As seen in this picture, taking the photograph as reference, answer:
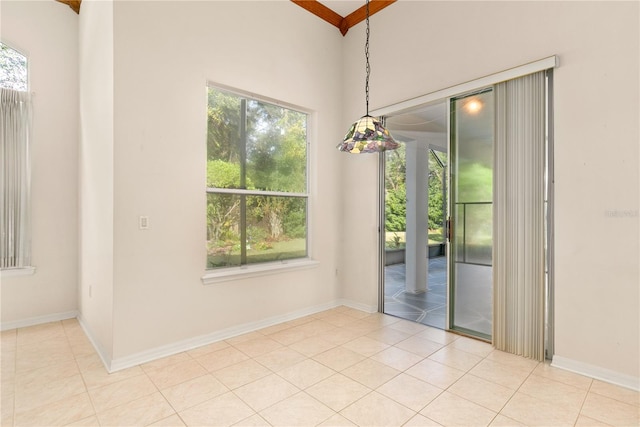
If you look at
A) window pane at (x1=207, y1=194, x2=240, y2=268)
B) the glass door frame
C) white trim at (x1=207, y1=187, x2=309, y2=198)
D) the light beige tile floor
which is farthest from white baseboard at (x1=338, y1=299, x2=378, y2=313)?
window pane at (x1=207, y1=194, x2=240, y2=268)

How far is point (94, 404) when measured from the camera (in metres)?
2.18

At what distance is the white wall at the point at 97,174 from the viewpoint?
8.97 ft

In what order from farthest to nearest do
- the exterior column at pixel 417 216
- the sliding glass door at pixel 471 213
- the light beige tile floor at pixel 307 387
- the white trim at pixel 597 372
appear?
the exterior column at pixel 417 216 < the sliding glass door at pixel 471 213 < the white trim at pixel 597 372 < the light beige tile floor at pixel 307 387

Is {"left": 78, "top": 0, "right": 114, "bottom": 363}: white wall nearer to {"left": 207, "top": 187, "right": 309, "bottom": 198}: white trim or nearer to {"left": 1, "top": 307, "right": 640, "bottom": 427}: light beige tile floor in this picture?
{"left": 1, "top": 307, "right": 640, "bottom": 427}: light beige tile floor

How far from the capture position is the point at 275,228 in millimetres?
3902

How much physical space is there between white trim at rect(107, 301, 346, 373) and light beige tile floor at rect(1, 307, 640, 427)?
0.23 ft

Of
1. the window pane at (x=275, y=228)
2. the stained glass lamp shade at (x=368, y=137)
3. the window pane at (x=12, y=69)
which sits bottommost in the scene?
the window pane at (x=275, y=228)

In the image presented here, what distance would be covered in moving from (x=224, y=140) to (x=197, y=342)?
2068mm

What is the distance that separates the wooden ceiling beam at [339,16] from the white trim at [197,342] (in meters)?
3.87

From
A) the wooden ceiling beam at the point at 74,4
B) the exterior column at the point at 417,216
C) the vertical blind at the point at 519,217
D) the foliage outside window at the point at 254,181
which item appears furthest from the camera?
the exterior column at the point at 417,216

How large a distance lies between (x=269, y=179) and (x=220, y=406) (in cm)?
238

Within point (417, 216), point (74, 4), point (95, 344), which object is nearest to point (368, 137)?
point (417, 216)

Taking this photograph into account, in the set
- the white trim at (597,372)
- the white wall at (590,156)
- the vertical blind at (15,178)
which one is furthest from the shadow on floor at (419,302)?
the vertical blind at (15,178)

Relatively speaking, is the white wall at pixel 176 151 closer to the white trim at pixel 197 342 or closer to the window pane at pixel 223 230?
the white trim at pixel 197 342
